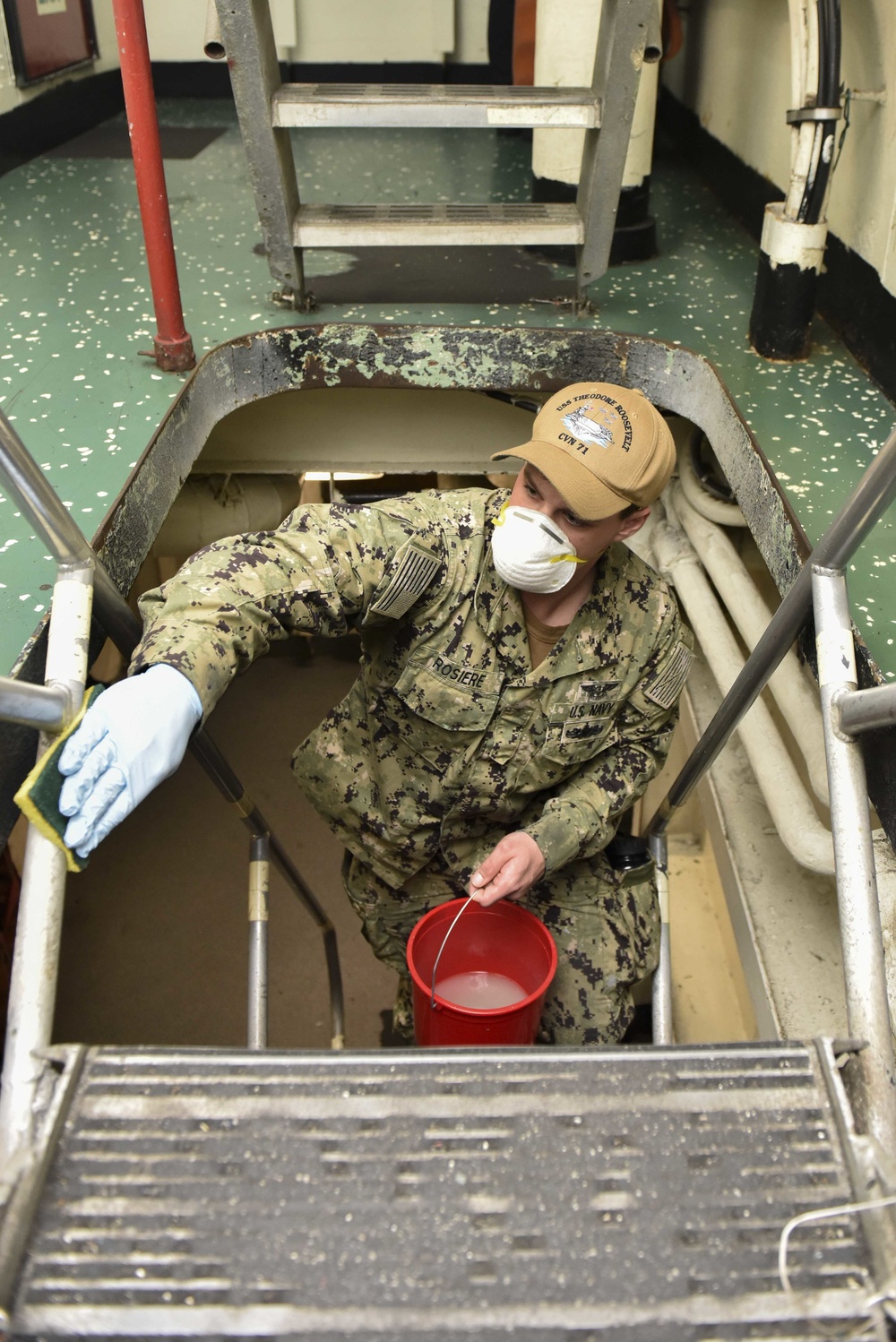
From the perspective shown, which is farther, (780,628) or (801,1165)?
(780,628)

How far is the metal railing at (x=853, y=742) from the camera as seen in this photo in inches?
34.2

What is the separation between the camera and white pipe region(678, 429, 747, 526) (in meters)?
2.53

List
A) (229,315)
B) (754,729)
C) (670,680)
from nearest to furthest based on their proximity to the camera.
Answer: (670,680), (754,729), (229,315)

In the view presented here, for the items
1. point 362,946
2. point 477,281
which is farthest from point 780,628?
point 362,946

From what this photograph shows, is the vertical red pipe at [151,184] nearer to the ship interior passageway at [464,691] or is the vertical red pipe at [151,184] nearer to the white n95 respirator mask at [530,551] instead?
the ship interior passageway at [464,691]

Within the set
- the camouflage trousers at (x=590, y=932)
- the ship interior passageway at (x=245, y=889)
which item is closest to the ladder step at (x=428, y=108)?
the ship interior passageway at (x=245, y=889)

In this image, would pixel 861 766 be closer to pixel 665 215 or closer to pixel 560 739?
pixel 560 739

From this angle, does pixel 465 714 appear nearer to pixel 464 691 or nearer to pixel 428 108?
pixel 464 691

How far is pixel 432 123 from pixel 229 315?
0.68 m

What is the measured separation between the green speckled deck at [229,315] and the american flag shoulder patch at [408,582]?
517mm

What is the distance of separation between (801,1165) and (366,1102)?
350mm

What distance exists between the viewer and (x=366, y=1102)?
82 cm

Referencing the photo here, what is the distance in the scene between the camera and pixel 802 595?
4.10ft

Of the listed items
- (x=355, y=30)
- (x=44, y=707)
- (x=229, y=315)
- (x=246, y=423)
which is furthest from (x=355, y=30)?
(x=44, y=707)
